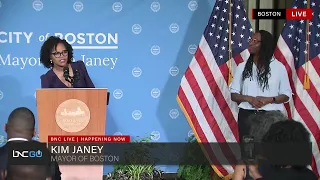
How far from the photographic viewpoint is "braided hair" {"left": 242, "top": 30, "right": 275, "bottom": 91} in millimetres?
5641

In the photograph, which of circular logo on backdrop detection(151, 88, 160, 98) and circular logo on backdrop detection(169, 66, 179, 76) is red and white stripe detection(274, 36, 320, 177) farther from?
circular logo on backdrop detection(151, 88, 160, 98)

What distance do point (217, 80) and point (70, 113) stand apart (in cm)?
200

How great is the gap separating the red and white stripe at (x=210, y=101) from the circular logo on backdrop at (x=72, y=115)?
1.68m

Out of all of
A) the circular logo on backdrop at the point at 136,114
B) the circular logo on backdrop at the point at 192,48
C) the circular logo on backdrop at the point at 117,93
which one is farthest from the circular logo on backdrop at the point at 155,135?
the circular logo on backdrop at the point at 192,48

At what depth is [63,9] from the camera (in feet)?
21.6

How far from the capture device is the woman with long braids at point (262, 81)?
564 cm

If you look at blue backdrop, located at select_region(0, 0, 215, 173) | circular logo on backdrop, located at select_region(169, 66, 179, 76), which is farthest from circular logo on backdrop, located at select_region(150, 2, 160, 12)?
circular logo on backdrop, located at select_region(169, 66, 179, 76)

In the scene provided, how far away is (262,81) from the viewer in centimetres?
564

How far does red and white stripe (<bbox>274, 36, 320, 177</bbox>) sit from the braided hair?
1.44 ft

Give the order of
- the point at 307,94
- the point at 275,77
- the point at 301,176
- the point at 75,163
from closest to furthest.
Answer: the point at 301,176 < the point at 75,163 < the point at 275,77 < the point at 307,94

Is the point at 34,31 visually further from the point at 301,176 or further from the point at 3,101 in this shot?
the point at 301,176

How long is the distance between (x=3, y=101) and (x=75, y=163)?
2.22m

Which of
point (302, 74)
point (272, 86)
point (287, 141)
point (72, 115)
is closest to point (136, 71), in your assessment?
point (272, 86)

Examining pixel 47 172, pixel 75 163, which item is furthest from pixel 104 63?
pixel 47 172
